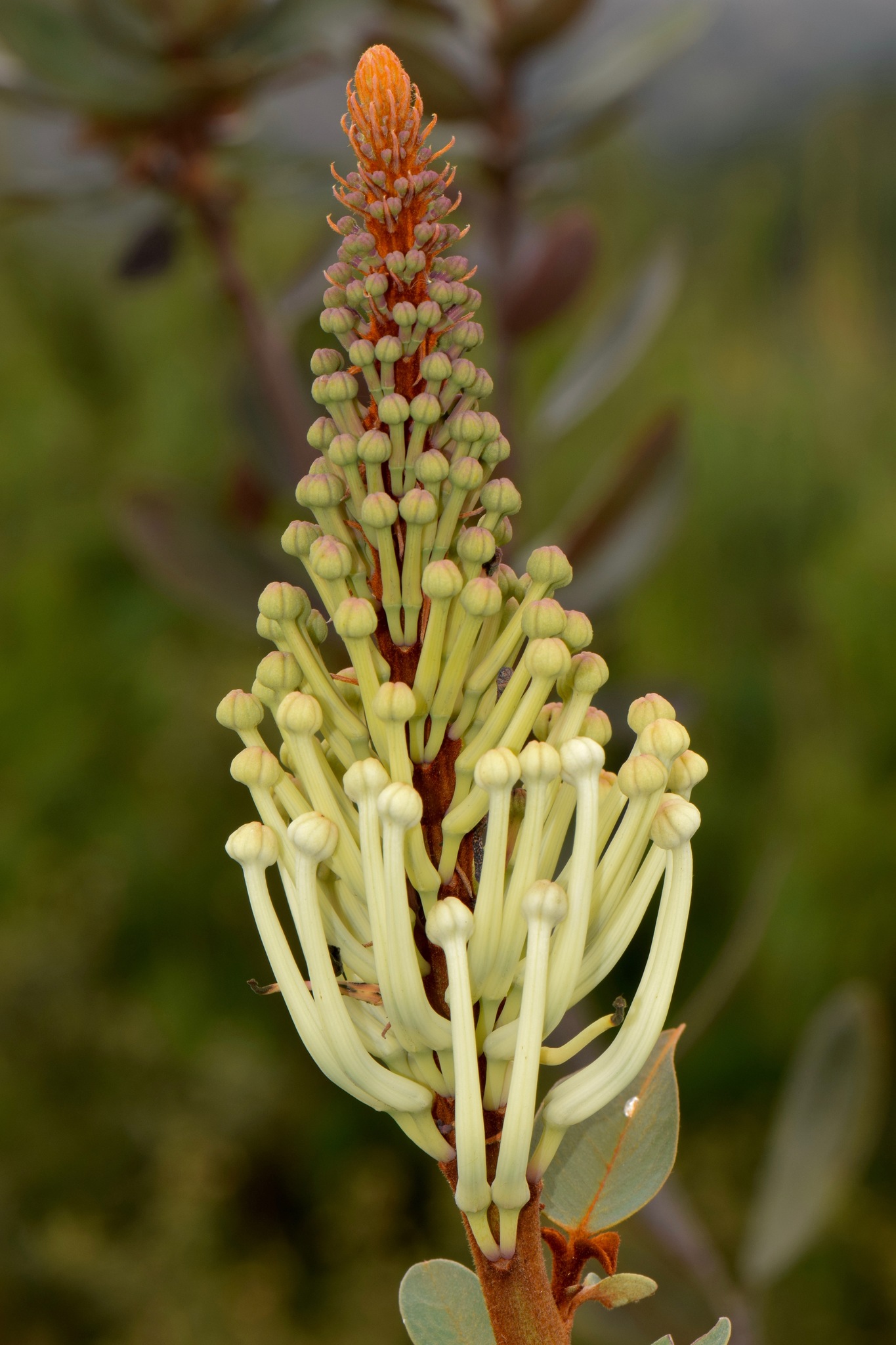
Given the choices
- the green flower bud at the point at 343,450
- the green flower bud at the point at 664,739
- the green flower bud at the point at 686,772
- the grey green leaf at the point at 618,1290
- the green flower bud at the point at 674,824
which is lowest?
the grey green leaf at the point at 618,1290

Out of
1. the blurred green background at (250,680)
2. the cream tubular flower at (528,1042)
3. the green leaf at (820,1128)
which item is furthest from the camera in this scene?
the blurred green background at (250,680)

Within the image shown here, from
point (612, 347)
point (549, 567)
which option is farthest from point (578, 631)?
point (612, 347)

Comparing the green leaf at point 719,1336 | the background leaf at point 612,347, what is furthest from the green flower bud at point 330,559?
the background leaf at point 612,347

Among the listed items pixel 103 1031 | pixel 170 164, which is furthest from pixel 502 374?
pixel 103 1031

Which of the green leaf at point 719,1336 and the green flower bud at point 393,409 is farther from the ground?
the green flower bud at point 393,409

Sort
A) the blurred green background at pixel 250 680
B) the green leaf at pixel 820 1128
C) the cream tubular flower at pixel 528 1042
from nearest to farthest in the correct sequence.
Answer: the cream tubular flower at pixel 528 1042 → the green leaf at pixel 820 1128 → the blurred green background at pixel 250 680

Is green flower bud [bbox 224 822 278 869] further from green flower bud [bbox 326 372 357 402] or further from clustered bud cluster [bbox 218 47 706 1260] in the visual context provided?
green flower bud [bbox 326 372 357 402]

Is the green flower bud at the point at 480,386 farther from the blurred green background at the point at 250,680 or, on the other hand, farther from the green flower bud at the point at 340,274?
the blurred green background at the point at 250,680

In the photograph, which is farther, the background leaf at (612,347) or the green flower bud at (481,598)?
the background leaf at (612,347)
